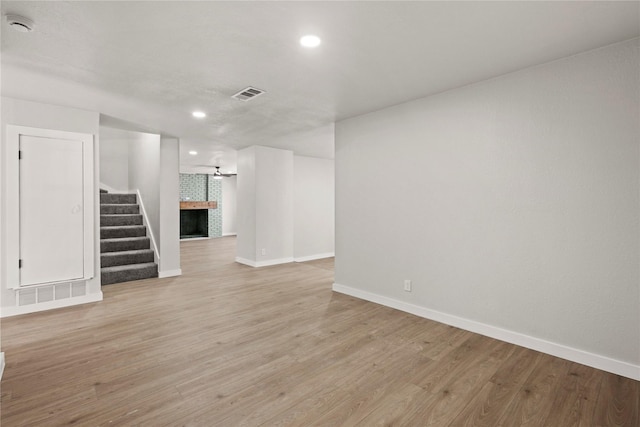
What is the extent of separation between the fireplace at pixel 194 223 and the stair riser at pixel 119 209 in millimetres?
5130

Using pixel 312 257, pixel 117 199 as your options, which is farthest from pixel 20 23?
pixel 312 257

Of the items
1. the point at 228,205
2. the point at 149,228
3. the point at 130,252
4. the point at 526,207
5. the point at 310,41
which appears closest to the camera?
the point at 310,41

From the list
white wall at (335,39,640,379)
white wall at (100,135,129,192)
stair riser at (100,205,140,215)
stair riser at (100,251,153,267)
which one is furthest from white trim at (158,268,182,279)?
white wall at (335,39,640,379)

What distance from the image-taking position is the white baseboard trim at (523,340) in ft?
7.73

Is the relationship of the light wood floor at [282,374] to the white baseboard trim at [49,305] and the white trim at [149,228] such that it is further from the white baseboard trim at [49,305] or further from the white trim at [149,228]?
the white trim at [149,228]

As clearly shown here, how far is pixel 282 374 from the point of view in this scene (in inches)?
92.5

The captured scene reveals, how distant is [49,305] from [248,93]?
345cm

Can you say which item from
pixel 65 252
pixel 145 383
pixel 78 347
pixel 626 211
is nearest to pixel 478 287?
pixel 626 211

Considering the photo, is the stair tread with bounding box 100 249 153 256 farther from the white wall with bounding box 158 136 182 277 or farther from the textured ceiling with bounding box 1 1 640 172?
the textured ceiling with bounding box 1 1 640 172

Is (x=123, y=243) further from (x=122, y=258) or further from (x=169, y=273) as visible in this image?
(x=169, y=273)

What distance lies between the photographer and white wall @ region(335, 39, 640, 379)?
2359 mm

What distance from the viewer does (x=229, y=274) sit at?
18.7 ft

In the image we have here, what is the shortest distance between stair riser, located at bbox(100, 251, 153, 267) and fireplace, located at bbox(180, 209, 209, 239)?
20.3 feet

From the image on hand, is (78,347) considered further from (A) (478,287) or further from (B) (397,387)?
(A) (478,287)
